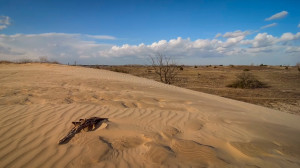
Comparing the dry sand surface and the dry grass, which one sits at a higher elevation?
the dry sand surface

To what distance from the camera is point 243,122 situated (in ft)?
12.9

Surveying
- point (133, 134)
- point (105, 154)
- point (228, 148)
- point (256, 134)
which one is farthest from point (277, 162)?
point (105, 154)

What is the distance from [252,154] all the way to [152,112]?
2.17m

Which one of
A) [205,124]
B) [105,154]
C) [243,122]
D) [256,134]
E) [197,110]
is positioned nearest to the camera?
[105,154]

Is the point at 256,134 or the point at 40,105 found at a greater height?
the point at 40,105

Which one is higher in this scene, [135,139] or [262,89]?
[135,139]

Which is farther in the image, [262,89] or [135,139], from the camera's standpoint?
→ [262,89]

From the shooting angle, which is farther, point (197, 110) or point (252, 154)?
point (197, 110)

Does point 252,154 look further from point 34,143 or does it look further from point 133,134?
point 34,143

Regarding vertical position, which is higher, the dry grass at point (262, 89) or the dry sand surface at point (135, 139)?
the dry sand surface at point (135, 139)

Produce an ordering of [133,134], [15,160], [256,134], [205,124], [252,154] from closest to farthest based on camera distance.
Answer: [15,160], [252,154], [133,134], [256,134], [205,124]

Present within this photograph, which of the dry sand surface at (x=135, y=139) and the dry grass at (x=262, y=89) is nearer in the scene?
the dry sand surface at (x=135, y=139)

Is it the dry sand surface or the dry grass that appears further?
the dry grass

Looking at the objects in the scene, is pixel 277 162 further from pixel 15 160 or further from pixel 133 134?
pixel 15 160
